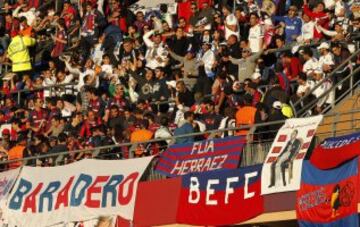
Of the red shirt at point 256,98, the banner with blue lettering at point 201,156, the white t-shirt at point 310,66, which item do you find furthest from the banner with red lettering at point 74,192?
the white t-shirt at point 310,66

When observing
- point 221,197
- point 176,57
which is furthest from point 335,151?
point 176,57

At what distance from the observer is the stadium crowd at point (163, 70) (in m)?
32.8

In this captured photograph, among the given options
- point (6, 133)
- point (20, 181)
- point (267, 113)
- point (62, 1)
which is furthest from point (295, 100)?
point (62, 1)

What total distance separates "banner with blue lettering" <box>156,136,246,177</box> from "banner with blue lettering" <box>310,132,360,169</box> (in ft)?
5.91

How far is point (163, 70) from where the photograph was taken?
3622cm

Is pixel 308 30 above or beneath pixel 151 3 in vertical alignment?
beneath

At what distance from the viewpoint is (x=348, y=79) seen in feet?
104

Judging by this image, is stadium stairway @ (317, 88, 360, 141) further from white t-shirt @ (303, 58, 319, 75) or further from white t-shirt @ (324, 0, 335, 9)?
white t-shirt @ (324, 0, 335, 9)

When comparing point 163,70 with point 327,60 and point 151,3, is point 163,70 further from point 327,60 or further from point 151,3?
point 151,3

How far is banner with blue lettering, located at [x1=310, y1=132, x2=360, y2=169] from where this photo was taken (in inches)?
1142

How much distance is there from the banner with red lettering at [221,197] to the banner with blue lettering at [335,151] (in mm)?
1276

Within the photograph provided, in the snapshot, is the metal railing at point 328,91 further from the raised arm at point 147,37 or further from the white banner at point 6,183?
the raised arm at point 147,37

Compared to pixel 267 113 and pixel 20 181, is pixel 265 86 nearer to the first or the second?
pixel 267 113

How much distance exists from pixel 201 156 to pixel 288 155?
2.14 m
